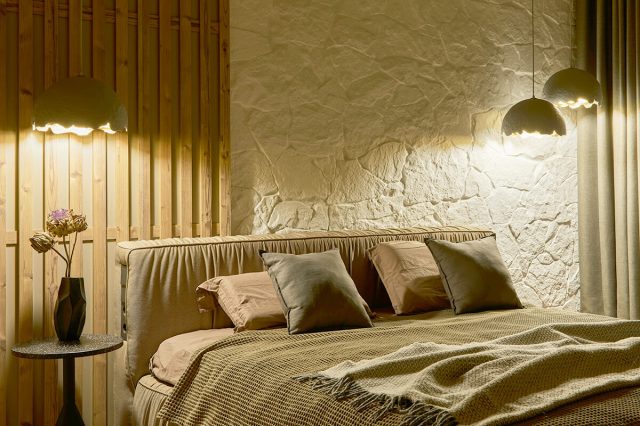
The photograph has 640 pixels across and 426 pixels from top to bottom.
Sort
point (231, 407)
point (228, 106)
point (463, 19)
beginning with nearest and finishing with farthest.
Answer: point (231, 407)
point (228, 106)
point (463, 19)

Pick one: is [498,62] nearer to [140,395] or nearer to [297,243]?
[297,243]

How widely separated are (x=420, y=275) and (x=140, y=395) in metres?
1.45

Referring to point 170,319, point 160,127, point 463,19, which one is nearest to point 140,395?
point 170,319

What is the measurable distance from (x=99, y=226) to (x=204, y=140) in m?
0.68

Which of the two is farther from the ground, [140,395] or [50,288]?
[50,288]

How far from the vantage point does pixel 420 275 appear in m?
4.07

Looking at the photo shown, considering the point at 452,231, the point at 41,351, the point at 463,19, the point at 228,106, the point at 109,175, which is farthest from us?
the point at 463,19

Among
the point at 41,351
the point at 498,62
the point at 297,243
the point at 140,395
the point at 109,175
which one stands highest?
the point at 498,62

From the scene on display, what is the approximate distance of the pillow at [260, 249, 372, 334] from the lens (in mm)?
3521

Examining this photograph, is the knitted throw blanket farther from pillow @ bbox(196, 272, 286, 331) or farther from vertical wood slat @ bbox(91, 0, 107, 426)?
vertical wood slat @ bbox(91, 0, 107, 426)

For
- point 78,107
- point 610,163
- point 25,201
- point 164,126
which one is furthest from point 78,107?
point 610,163

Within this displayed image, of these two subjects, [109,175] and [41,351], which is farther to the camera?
[109,175]

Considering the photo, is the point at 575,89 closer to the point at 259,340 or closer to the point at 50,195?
the point at 259,340

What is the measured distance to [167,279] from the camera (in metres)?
3.72
